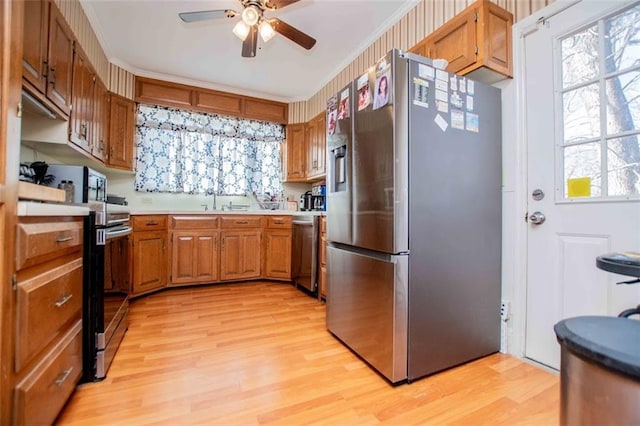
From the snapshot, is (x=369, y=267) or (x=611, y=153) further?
(x=369, y=267)

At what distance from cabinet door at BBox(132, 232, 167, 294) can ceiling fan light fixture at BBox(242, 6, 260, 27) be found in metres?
2.14

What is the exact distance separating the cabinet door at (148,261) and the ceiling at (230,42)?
1.87m

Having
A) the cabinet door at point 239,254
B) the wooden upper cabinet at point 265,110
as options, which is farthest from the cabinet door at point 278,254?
the wooden upper cabinet at point 265,110

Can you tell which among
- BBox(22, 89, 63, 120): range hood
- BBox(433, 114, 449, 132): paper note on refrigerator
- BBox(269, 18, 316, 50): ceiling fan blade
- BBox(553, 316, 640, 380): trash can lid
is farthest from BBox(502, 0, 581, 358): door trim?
BBox(22, 89, 63, 120): range hood

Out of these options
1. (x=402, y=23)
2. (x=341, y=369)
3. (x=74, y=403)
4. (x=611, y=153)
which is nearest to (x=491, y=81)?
(x=611, y=153)

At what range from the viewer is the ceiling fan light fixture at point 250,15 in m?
1.90

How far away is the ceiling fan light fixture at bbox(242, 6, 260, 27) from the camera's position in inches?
74.7

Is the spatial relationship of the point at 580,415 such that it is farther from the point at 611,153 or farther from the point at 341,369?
the point at 611,153

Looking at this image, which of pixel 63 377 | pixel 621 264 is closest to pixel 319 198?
pixel 63 377

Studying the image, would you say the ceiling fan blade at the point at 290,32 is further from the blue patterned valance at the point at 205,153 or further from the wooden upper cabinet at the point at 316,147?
the blue patterned valance at the point at 205,153

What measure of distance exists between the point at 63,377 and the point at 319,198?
2856 millimetres

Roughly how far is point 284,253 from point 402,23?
2.55m

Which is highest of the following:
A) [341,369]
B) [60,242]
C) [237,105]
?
[237,105]

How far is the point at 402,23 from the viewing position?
2.37 metres
